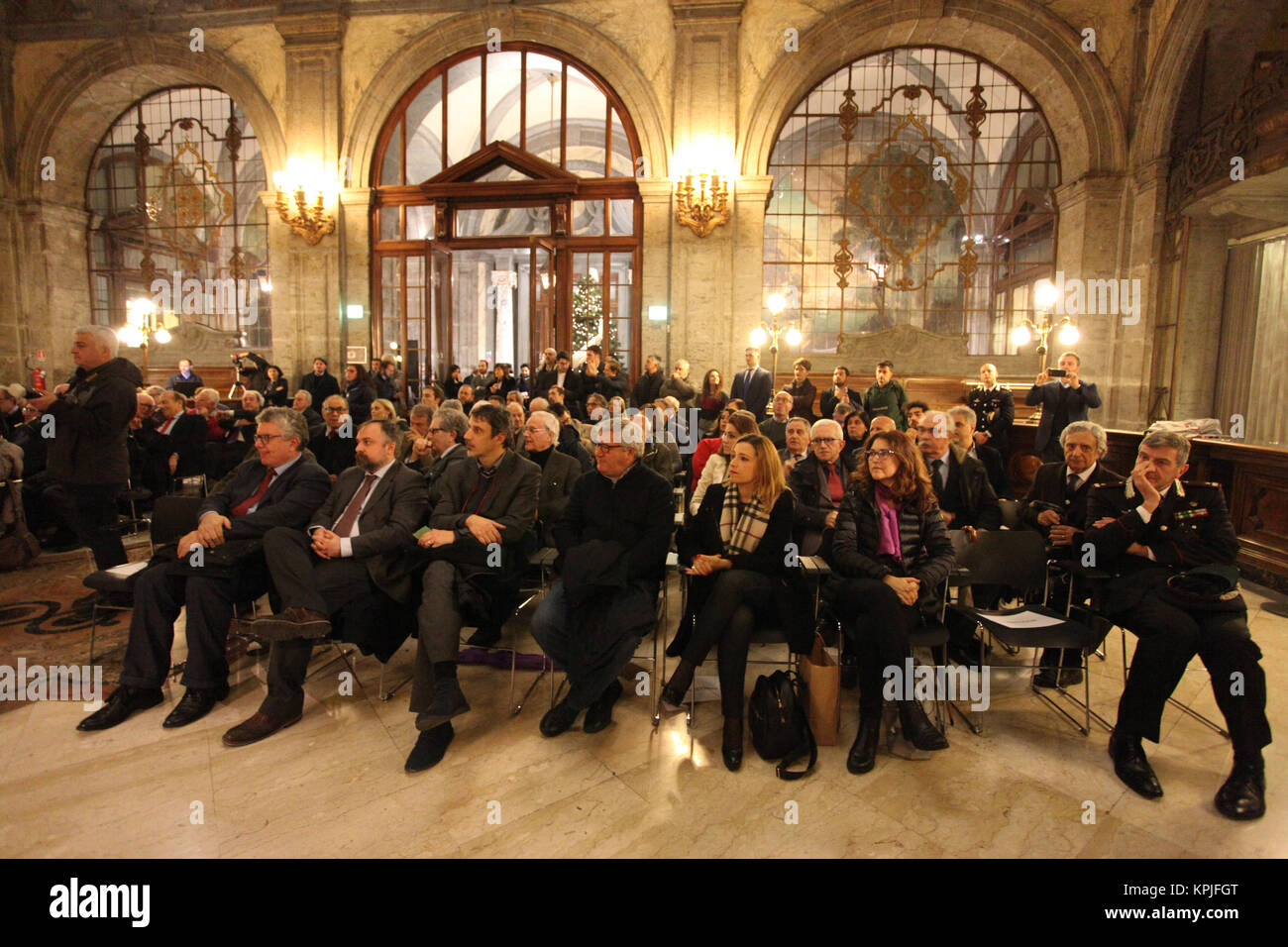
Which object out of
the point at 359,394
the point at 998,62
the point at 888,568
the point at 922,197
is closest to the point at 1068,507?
the point at 888,568

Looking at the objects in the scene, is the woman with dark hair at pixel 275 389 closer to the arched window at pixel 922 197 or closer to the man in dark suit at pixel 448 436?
the man in dark suit at pixel 448 436

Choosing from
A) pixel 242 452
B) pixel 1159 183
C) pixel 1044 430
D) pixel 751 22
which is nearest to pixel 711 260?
pixel 751 22

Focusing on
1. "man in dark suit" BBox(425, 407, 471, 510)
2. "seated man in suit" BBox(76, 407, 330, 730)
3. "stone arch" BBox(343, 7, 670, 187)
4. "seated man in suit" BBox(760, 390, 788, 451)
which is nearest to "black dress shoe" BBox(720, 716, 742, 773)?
"man in dark suit" BBox(425, 407, 471, 510)

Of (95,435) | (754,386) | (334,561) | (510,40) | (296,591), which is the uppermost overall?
(510,40)

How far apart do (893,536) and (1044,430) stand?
4703 mm

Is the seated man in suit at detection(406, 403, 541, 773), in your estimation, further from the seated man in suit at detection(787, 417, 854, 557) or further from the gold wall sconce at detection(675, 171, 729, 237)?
the gold wall sconce at detection(675, 171, 729, 237)

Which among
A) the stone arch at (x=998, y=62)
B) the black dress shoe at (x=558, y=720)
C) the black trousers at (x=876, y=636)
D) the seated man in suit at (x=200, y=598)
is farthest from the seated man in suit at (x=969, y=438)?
the stone arch at (x=998, y=62)

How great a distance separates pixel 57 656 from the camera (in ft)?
12.5

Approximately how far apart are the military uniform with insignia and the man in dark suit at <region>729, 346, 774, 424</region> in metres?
5.10

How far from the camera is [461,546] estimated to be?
3.26 metres

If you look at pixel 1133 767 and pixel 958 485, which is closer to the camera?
pixel 1133 767

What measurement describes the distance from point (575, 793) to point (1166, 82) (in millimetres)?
10097

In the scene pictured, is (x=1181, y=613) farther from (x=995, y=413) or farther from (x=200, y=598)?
(x=995, y=413)

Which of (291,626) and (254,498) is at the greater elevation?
(254,498)
